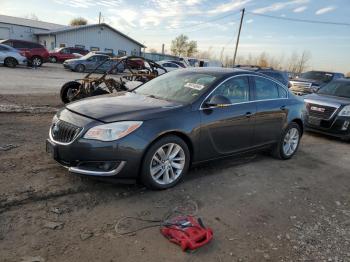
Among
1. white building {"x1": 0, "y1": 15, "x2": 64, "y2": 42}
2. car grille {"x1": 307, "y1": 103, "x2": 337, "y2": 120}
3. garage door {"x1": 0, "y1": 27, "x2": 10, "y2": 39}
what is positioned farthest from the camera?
white building {"x1": 0, "y1": 15, "x2": 64, "y2": 42}

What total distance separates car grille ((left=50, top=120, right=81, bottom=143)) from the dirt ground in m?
0.56

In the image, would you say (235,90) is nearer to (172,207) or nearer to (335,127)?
(172,207)

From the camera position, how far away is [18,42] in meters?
25.8

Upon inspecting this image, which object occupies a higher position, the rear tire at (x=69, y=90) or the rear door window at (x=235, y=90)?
the rear door window at (x=235, y=90)

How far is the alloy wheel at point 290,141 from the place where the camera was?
6343mm

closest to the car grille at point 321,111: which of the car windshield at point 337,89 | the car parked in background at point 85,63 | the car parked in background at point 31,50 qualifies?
the car windshield at point 337,89

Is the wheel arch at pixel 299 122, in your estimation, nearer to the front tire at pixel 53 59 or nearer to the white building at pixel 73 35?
the front tire at pixel 53 59

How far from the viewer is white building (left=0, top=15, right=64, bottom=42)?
4328 cm

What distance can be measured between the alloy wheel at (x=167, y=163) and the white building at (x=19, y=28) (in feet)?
152

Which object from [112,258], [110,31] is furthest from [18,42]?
[112,258]

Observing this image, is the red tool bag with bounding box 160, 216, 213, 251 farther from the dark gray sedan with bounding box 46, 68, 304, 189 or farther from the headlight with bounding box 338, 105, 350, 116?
the headlight with bounding box 338, 105, 350, 116

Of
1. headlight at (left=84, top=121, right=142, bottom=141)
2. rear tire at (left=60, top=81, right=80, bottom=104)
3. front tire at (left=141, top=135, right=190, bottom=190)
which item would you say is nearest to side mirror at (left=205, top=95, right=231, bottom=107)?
front tire at (left=141, top=135, right=190, bottom=190)

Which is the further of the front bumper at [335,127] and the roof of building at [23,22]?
the roof of building at [23,22]

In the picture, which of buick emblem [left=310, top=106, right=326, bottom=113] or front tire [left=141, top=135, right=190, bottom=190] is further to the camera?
buick emblem [left=310, top=106, right=326, bottom=113]
